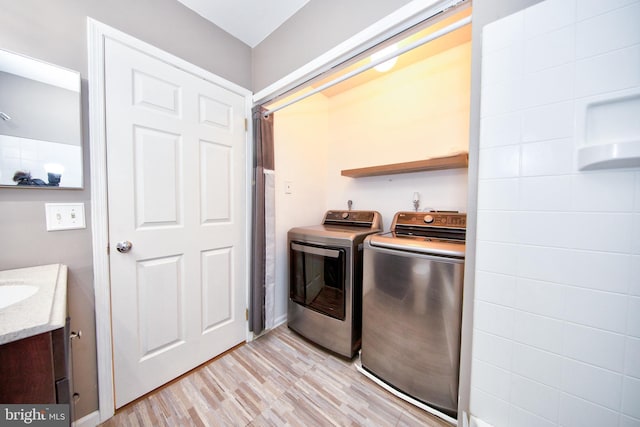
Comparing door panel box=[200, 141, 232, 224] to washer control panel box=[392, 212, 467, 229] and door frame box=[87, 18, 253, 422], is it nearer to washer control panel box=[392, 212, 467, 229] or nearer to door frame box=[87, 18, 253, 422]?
door frame box=[87, 18, 253, 422]

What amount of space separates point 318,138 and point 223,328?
2042mm

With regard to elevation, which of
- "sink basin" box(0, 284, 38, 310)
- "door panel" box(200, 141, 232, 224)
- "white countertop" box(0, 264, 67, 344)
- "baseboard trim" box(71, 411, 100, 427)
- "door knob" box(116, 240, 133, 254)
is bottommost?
"baseboard trim" box(71, 411, 100, 427)

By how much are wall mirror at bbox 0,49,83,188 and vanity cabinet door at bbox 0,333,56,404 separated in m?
0.83

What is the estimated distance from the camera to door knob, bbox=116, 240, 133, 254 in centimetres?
111

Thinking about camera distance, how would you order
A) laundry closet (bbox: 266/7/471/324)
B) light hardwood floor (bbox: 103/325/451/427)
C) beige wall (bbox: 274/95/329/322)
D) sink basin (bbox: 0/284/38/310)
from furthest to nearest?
beige wall (bbox: 274/95/329/322) → laundry closet (bbox: 266/7/471/324) → light hardwood floor (bbox: 103/325/451/427) → sink basin (bbox: 0/284/38/310)

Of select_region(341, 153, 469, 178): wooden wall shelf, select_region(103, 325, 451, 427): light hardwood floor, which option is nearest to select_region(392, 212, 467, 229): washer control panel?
select_region(341, 153, 469, 178): wooden wall shelf

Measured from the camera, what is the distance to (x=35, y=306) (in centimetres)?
59

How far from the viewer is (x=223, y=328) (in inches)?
61.6

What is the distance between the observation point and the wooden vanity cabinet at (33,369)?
1.57ft

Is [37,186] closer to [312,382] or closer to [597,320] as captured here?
[312,382]

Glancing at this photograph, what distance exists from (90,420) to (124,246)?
3.00 feet

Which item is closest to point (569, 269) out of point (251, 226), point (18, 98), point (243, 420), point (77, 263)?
point (243, 420)

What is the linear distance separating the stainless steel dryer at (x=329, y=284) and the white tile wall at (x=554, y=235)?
0.80 meters

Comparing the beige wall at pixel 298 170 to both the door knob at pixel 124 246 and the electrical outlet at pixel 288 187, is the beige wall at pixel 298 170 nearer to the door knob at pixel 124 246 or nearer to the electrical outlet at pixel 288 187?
the electrical outlet at pixel 288 187
